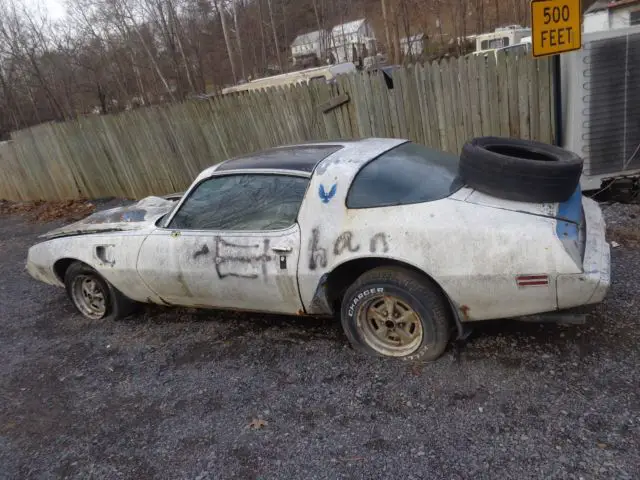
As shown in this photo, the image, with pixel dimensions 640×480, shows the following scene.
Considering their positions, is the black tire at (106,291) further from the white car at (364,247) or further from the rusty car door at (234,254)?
the rusty car door at (234,254)

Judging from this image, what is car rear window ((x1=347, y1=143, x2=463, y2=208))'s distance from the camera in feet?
10.2

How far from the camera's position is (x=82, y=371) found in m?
3.92

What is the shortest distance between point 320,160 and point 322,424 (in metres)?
1.78

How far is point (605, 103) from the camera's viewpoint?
5.61m

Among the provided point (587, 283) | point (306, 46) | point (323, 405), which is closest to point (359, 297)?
point (323, 405)

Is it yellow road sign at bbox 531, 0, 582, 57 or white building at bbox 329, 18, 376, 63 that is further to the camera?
white building at bbox 329, 18, 376, 63

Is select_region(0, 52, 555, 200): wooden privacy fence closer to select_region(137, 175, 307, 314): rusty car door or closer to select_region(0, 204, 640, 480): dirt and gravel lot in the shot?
select_region(0, 204, 640, 480): dirt and gravel lot

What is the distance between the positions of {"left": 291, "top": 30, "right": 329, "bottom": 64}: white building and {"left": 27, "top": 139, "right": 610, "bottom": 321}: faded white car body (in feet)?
108

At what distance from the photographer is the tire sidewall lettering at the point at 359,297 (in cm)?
309

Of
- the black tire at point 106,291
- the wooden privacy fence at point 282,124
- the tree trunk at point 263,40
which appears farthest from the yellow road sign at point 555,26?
the tree trunk at point 263,40

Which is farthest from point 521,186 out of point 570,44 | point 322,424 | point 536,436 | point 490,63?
point 490,63

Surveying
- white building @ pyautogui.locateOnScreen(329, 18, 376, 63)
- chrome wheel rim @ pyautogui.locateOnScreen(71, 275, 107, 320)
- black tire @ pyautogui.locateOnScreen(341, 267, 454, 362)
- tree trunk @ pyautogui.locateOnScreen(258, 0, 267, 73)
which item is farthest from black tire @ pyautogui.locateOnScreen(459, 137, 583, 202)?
tree trunk @ pyautogui.locateOnScreen(258, 0, 267, 73)

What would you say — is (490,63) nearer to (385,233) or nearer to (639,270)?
(639,270)

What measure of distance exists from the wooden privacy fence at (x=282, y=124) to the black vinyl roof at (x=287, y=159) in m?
3.58
